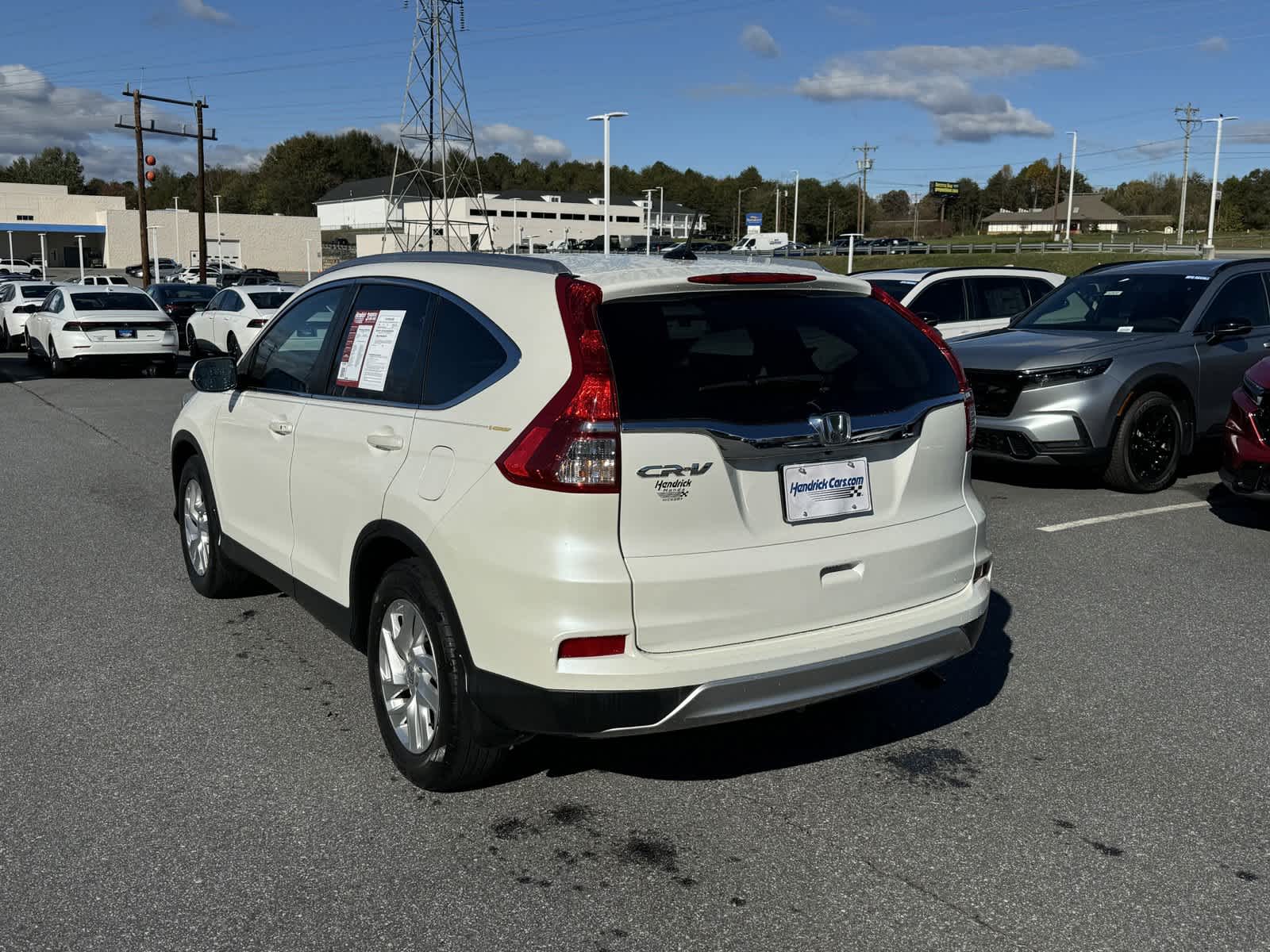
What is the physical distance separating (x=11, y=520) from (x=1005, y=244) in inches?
3176

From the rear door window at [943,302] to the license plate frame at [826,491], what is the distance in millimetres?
9198

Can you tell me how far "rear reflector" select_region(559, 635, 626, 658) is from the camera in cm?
332

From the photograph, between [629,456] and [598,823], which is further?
[598,823]

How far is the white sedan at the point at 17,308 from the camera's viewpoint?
87.6 feet

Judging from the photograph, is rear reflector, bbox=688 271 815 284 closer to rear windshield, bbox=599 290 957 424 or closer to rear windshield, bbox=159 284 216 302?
rear windshield, bbox=599 290 957 424

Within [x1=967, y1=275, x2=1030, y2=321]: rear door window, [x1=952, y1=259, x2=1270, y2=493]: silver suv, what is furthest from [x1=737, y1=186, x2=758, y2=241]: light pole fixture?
[x1=952, y1=259, x2=1270, y2=493]: silver suv

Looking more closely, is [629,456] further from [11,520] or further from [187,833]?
[11,520]

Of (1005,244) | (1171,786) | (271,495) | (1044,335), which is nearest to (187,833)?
(271,495)

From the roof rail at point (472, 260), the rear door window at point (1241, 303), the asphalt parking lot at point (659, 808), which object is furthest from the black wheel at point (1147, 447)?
the roof rail at point (472, 260)

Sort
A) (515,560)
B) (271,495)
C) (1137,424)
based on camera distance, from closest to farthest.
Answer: (515,560)
(271,495)
(1137,424)

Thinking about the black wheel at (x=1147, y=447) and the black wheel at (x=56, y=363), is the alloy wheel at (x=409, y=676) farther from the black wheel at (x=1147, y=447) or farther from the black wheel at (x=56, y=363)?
the black wheel at (x=56, y=363)

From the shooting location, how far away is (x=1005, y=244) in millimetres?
81188

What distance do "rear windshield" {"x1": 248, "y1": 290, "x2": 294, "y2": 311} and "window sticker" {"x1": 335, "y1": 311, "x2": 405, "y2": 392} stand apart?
19.1 m

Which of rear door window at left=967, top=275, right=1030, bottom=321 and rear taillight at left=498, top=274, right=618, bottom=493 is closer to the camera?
rear taillight at left=498, top=274, right=618, bottom=493
